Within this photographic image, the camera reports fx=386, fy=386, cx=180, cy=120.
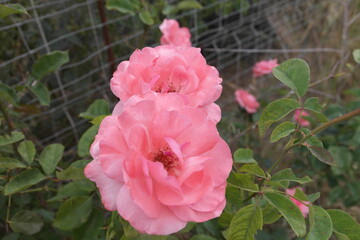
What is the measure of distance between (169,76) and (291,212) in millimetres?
292

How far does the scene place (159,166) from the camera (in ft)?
1.65

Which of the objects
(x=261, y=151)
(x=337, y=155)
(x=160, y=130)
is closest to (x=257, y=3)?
(x=261, y=151)

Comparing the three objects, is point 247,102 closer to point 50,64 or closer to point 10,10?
point 50,64

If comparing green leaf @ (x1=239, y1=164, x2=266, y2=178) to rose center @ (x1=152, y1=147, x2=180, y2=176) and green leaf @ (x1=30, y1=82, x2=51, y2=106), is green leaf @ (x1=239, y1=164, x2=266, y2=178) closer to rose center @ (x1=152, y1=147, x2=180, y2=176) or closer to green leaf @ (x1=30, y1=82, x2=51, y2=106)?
rose center @ (x1=152, y1=147, x2=180, y2=176)

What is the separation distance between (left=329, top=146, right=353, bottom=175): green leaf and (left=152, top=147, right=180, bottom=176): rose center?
39.5 inches

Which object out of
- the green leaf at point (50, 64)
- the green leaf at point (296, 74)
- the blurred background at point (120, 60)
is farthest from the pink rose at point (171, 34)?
the green leaf at point (296, 74)

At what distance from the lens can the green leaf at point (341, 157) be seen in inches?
55.1

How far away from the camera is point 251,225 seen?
0.63m

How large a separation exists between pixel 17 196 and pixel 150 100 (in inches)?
25.7

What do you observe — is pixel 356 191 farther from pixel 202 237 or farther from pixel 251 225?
pixel 251 225

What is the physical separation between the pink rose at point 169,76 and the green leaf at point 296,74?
0.17 metres

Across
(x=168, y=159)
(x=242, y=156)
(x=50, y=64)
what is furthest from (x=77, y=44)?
(x=168, y=159)

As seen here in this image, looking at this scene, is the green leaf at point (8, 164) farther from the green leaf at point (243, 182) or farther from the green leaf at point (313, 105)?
the green leaf at point (313, 105)

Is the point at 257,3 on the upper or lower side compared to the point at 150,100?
lower
